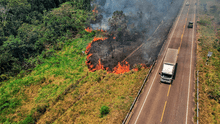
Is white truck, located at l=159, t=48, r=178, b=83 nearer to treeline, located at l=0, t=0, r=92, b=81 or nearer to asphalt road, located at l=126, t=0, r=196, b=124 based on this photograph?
asphalt road, located at l=126, t=0, r=196, b=124

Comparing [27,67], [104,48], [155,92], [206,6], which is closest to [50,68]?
[27,67]

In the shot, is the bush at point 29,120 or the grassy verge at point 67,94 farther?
the grassy verge at point 67,94

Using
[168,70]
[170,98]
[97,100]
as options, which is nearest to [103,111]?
[97,100]

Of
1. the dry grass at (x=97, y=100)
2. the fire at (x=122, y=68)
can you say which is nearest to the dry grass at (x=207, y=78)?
the dry grass at (x=97, y=100)

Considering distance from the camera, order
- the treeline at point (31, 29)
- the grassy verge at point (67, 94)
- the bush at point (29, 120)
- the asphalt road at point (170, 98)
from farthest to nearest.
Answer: the treeline at point (31, 29) → the grassy verge at point (67, 94) → the bush at point (29, 120) → the asphalt road at point (170, 98)

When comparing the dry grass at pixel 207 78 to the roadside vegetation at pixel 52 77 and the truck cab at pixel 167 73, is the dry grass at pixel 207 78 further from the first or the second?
the roadside vegetation at pixel 52 77

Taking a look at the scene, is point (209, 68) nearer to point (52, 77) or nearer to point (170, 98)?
point (170, 98)

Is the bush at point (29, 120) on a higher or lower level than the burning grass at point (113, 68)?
lower
